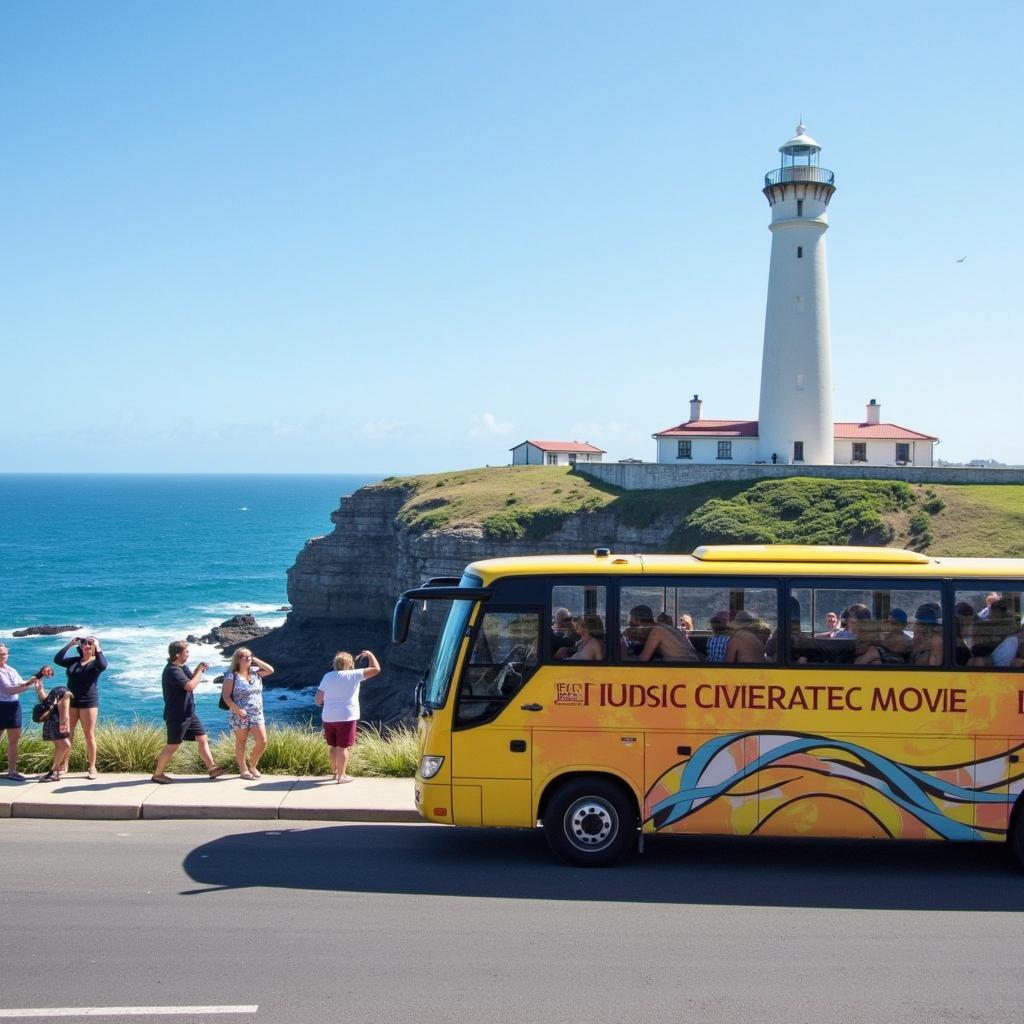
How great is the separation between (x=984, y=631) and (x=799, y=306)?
50328 millimetres

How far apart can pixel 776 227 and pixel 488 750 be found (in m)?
53.3

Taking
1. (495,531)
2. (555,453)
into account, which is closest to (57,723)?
(495,531)

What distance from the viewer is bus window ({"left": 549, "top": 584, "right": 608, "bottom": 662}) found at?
9.59 meters

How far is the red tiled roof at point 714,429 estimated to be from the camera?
62594 mm

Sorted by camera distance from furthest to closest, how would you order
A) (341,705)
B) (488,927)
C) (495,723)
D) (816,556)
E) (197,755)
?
(197,755) < (341,705) < (816,556) < (495,723) < (488,927)

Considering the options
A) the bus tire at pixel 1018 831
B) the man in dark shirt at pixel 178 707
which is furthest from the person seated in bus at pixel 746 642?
the man in dark shirt at pixel 178 707

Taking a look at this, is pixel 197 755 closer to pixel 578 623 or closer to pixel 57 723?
pixel 57 723

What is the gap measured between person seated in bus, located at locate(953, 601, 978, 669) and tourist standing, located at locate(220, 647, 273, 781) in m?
7.07

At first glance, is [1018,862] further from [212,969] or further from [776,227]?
[776,227]

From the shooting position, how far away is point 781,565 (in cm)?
971

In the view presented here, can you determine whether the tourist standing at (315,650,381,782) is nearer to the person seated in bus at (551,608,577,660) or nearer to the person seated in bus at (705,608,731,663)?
the person seated in bus at (551,608,577,660)

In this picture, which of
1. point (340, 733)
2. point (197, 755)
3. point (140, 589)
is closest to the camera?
point (340, 733)

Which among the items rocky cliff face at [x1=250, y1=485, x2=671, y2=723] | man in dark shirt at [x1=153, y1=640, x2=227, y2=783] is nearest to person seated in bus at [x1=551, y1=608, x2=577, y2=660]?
man in dark shirt at [x1=153, y1=640, x2=227, y2=783]

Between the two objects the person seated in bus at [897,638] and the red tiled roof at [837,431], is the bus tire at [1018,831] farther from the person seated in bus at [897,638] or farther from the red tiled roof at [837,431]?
the red tiled roof at [837,431]
